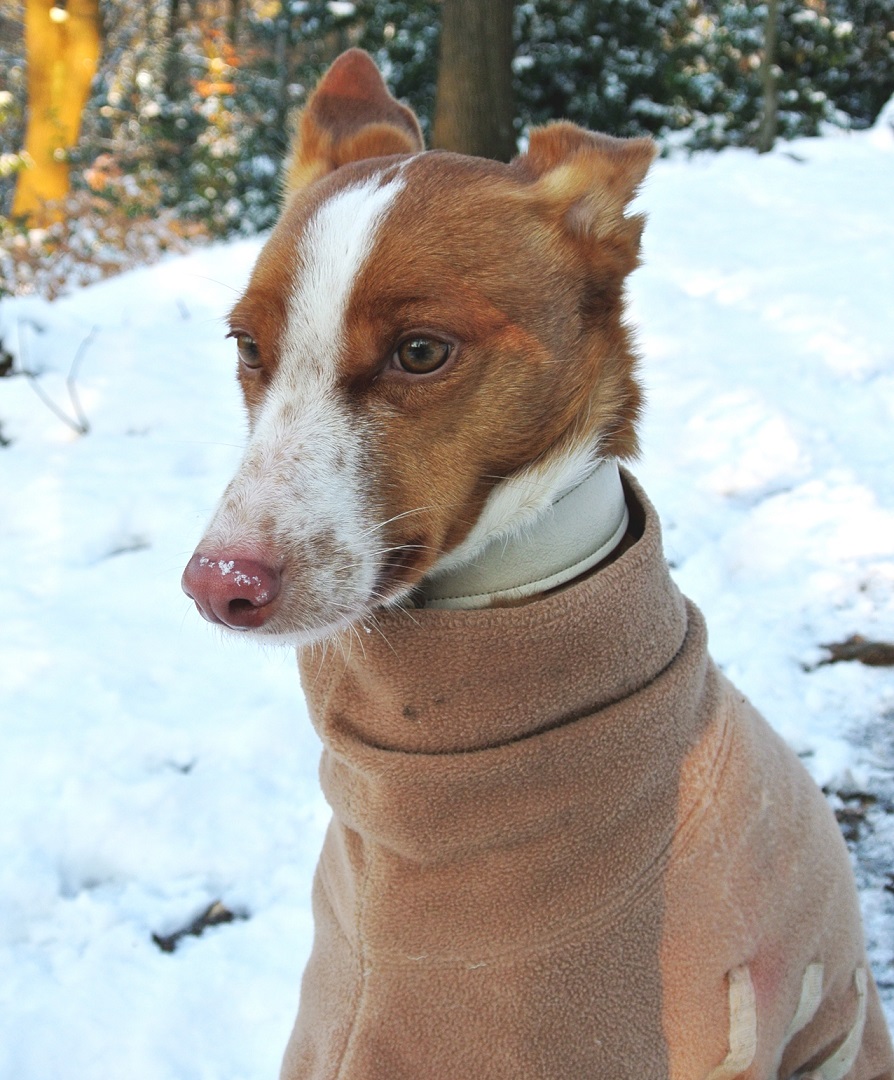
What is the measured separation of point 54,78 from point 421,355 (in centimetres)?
1226

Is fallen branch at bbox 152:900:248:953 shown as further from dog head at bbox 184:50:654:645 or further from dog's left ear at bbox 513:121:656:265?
dog's left ear at bbox 513:121:656:265

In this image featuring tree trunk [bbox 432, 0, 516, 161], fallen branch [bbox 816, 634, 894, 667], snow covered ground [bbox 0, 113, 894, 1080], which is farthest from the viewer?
tree trunk [bbox 432, 0, 516, 161]

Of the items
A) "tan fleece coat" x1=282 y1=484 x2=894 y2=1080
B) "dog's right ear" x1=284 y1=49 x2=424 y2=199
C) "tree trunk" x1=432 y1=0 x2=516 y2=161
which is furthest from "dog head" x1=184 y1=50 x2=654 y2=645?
"tree trunk" x1=432 y1=0 x2=516 y2=161

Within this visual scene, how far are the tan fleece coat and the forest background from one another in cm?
818

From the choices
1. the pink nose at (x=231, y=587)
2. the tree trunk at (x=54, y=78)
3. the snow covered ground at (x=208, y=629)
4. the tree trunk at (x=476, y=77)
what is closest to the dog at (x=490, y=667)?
the pink nose at (x=231, y=587)

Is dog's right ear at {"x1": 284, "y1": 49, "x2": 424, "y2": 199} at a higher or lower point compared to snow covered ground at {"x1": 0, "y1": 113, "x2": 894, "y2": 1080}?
higher

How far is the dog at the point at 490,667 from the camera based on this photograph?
1.42 metres

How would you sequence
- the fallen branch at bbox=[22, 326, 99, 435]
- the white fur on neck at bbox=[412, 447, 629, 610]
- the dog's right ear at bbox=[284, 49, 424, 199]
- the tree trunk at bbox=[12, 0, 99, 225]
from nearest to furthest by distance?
the white fur on neck at bbox=[412, 447, 629, 610] → the dog's right ear at bbox=[284, 49, 424, 199] → the fallen branch at bbox=[22, 326, 99, 435] → the tree trunk at bbox=[12, 0, 99, 225]

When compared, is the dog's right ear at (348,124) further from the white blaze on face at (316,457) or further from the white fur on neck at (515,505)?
the white fur on neck at (515,505)

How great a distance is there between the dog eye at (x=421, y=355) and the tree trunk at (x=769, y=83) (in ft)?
36.9

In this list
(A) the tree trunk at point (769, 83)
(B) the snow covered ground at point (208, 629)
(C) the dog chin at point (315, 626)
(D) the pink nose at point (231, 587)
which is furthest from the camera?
(A) the tree trunk at point (769, 83)

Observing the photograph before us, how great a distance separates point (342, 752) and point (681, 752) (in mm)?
A: 535

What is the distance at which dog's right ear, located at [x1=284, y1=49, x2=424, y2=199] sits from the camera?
2.06 meters

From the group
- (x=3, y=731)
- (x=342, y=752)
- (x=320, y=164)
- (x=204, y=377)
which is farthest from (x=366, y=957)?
(x=204, y=377)
